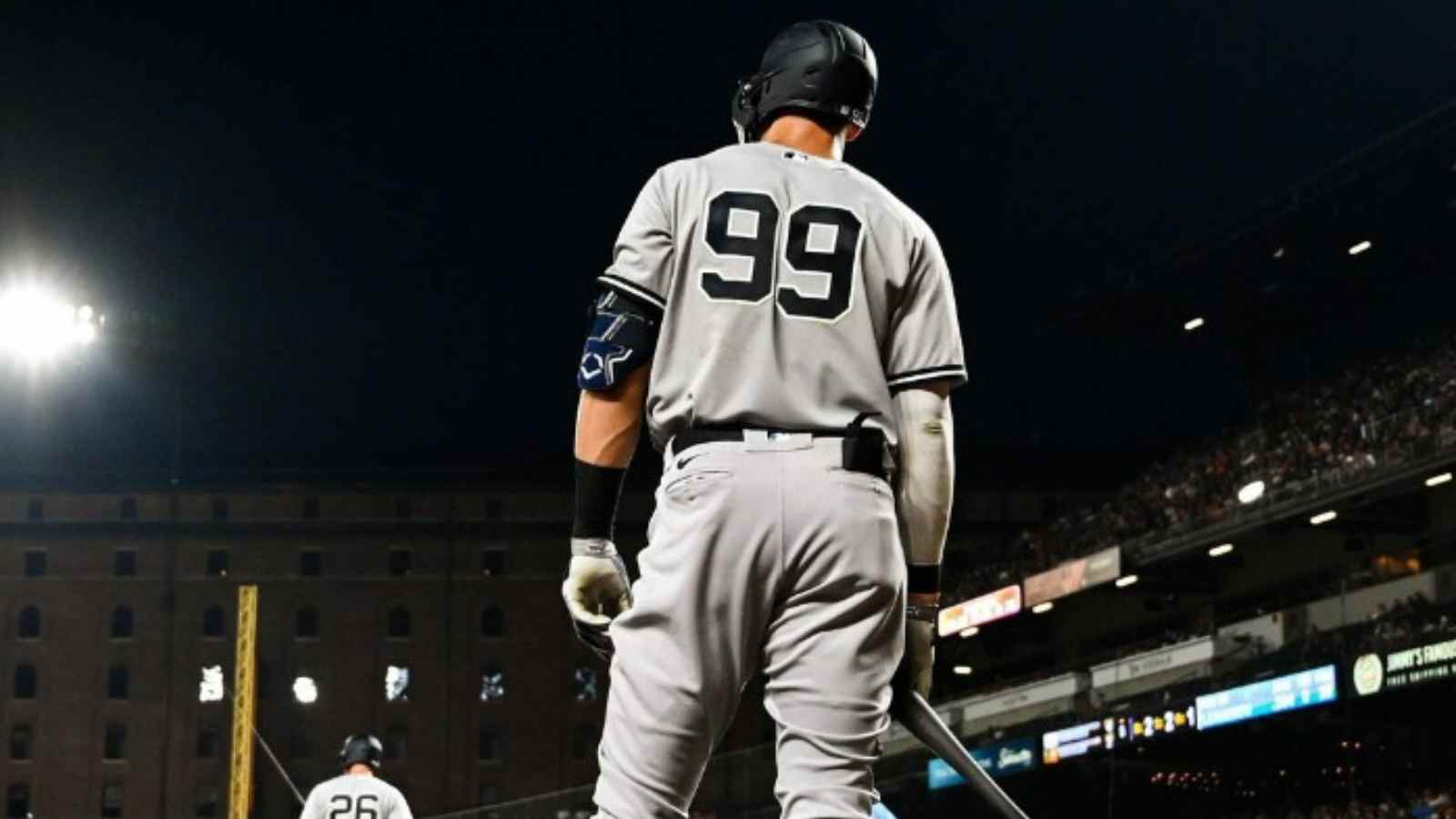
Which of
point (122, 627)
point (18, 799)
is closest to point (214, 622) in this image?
point (122, 627)

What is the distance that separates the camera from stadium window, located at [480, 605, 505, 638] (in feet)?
265

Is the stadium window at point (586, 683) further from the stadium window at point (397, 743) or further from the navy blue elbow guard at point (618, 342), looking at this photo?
the navy blue elbow guard at point (618, 342)

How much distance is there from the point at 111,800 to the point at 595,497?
77.5 m

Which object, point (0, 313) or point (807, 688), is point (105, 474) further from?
point (807, 688)

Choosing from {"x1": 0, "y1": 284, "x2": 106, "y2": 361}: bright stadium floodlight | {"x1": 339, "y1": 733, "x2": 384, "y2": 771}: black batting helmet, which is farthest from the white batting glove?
{"x1": 0, "y1": 284, "x2": 106, "y2": 361}: bright stadium floodlight

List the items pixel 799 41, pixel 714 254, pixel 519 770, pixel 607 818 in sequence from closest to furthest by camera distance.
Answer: pixel 607 818
pixel 714 254
pixel 799 41
pixel 519 770

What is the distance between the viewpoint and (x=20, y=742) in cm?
7694

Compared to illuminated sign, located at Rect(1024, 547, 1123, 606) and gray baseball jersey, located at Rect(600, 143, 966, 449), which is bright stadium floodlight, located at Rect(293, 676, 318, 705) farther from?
gray baseball jersey, located at Rect(600, 143, 966, 449)

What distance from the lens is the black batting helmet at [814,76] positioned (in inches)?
181

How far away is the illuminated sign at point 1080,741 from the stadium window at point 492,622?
161 feet

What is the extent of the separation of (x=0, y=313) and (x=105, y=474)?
181 feet

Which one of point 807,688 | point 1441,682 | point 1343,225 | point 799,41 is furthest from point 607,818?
point 1343,225

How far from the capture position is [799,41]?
462cm

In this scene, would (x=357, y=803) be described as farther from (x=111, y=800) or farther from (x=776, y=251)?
(x=111, y=800)
